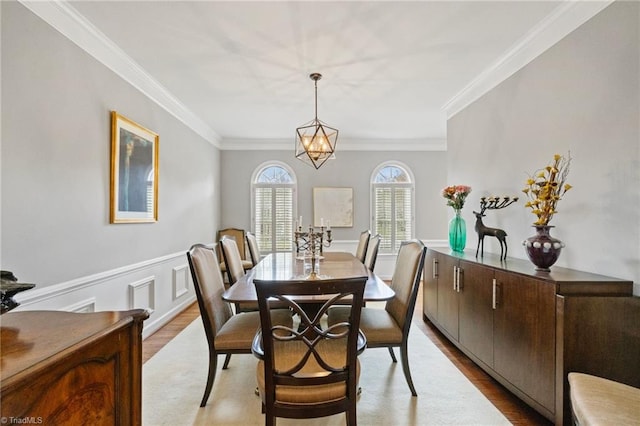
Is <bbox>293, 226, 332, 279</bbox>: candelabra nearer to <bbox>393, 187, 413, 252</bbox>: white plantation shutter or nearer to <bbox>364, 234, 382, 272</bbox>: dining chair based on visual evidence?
<bbox>364, 234, 382, 272</bbox>: dining chair

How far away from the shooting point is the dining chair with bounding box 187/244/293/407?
2018 mm

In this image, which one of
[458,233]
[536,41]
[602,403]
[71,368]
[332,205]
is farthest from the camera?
[332,205]

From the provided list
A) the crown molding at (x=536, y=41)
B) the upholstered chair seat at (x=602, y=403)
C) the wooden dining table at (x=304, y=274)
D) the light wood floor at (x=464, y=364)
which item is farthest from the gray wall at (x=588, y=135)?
the wooden dining table at (x=304, y=274)

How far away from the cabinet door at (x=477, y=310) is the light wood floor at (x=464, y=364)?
0.55 ft

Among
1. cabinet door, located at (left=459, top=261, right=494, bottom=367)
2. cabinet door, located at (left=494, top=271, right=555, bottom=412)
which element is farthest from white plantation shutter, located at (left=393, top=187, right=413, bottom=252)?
cabinet door, located at (left=494, top=271, right=555, bottom=412)

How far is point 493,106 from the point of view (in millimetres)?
3098

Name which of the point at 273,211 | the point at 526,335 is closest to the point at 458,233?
the point at 526,335

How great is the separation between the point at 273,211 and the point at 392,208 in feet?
7.65

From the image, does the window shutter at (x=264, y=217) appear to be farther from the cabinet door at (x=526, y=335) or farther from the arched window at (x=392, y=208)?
the cabinet door at (x=526, y=335)

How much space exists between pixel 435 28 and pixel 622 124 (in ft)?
4.53

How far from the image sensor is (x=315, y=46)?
2.59 meters

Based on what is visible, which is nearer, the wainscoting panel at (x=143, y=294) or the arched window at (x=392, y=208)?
the wainscoting panel at (x=143, y=294)

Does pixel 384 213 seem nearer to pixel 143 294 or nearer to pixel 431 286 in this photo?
pixel 431 286

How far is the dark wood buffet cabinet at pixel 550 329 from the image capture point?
1651 mm
